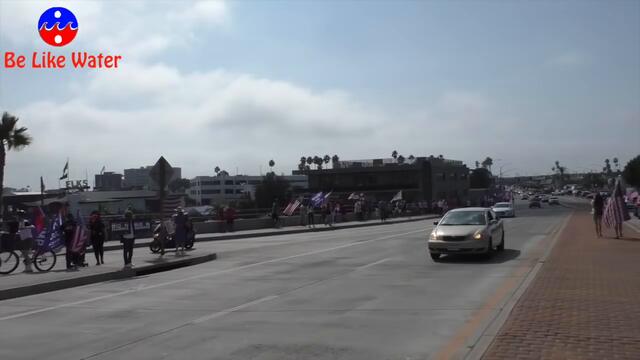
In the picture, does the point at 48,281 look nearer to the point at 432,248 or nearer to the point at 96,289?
the point at 96,289

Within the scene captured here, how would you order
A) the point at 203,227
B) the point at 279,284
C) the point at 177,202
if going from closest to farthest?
the point at 279,284 < the point at 177,202 < the point at 203,227

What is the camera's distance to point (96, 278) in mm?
16000

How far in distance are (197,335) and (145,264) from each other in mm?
10752

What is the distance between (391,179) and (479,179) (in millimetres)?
76546

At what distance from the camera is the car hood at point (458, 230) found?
1733 centimetres

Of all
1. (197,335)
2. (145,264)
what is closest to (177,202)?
(145,264)

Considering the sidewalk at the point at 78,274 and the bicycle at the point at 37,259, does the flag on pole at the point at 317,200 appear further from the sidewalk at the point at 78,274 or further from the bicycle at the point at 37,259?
the bicycle at the point at 37,259

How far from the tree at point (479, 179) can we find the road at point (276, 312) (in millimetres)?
171512

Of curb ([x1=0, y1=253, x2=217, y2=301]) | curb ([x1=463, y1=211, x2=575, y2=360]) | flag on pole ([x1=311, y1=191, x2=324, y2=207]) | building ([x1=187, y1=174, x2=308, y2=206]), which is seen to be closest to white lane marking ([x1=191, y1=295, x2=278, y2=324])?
curb ([x1=463, y1=211, x2=575, y2=360])

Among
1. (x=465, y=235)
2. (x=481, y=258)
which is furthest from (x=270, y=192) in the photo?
(x=465, y=235)

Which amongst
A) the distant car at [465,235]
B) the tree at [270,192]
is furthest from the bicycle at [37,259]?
the tree at [270,192]

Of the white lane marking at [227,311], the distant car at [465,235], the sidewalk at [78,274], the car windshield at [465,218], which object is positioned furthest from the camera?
the car windshield at [465,218]

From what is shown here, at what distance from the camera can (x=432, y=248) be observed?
1756 cm

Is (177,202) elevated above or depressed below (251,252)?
above
